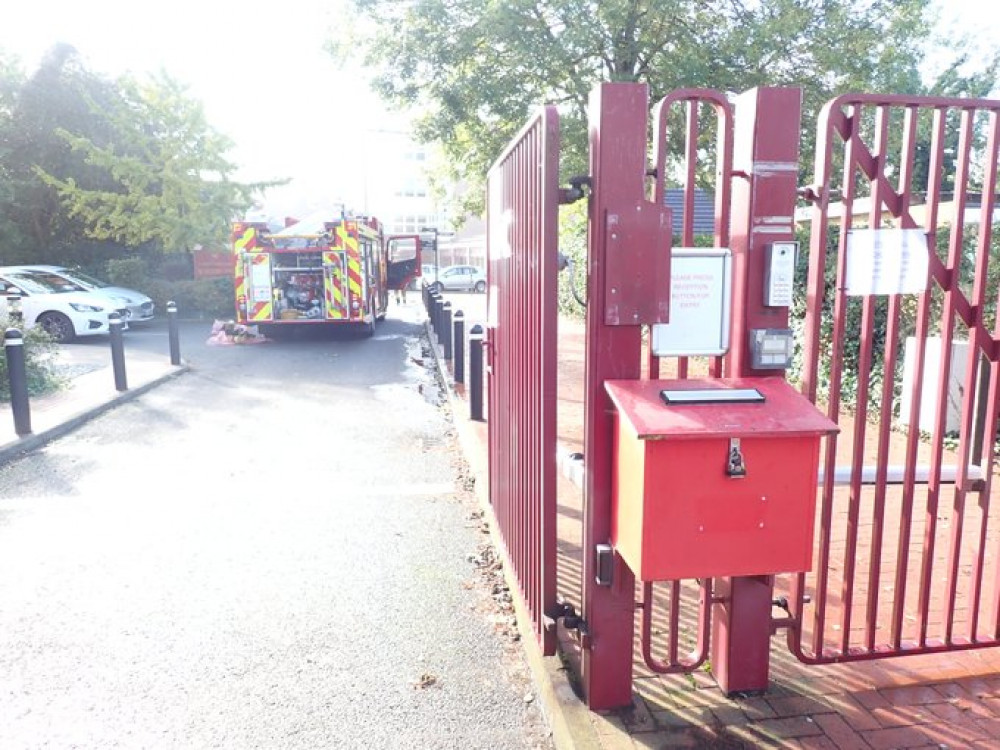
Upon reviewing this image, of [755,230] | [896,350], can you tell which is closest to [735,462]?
[755,230]

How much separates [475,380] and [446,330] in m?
5.63

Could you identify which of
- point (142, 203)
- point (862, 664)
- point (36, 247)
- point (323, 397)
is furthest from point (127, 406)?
point (36, 247)

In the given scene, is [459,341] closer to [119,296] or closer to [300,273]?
[300,273]

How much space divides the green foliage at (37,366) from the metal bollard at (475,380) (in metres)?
5.72

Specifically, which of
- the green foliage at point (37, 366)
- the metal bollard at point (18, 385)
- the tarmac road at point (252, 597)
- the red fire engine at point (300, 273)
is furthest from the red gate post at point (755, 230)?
the red fire engine at point (300, 273)

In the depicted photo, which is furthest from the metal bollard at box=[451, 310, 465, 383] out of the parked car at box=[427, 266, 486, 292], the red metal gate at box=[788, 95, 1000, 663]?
the parked car at box=[427, 266, 486, 292]

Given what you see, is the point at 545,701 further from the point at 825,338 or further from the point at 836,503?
the point at 825,338

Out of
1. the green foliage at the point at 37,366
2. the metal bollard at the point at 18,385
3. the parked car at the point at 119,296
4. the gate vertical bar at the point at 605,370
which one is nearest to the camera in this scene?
the gate vertical bar at the point at 605,370

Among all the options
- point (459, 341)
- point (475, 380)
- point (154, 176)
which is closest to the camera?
point (475, 380)

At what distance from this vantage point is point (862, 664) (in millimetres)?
3203

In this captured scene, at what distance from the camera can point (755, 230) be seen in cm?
265

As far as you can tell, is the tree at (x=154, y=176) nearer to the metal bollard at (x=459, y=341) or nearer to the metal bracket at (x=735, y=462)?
the metal bollard at (x=459, y=341)

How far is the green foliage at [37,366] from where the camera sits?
31.1 ft

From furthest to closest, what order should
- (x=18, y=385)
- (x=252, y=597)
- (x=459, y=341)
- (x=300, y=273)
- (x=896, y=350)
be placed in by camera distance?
(x=300, y=273) → (x=459, y=341) → (x=18, y=385) → (x=252, y=597) → (x=896, y=350)
